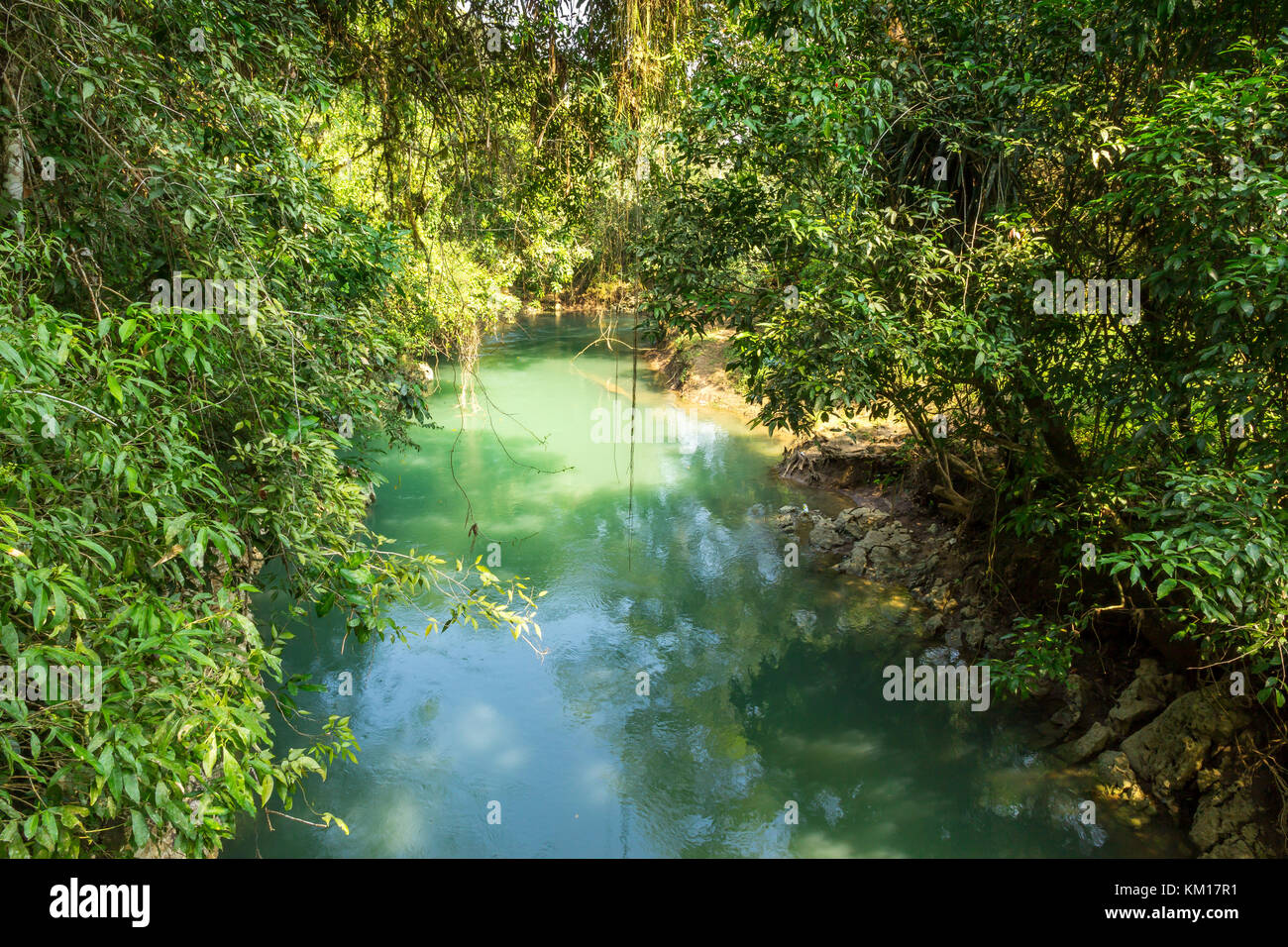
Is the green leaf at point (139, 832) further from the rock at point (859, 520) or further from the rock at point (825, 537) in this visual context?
the rock at point (859, 520)

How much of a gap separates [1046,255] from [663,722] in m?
4.95

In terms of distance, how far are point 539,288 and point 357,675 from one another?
4263 mm

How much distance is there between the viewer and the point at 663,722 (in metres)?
7.50

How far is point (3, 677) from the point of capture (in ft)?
7.60

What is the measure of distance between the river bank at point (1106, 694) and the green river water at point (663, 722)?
231 millimetres

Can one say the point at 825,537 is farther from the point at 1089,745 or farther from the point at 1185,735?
the point at 1185,735

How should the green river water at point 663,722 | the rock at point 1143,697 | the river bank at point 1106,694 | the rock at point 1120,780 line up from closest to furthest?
the river bank at point 1106,694, the rock at point 1120,780, the green river water at point 663,722, the rock at point 1143,697

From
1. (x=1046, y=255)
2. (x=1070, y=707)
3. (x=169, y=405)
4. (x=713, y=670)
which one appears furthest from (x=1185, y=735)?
(x=169, y=405)

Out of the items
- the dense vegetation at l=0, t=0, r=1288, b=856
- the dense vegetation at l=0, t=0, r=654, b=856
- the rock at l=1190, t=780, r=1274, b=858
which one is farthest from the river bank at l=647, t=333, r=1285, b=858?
the dense vegetation at l=0, t=0, r=654, b=856

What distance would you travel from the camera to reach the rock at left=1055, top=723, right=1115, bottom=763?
6.34 meters

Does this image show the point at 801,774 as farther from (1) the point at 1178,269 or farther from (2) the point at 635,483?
(2) the point at 635,483

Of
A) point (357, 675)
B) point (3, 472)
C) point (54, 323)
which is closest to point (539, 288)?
point (357, 675)

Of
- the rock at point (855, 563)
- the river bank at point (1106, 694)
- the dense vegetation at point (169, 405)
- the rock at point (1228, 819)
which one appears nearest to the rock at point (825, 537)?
the river bank at point (1106, 694)

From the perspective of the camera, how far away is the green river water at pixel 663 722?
6117 millimetres
